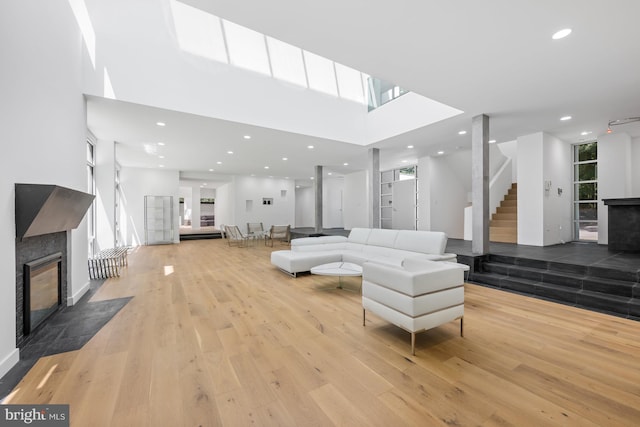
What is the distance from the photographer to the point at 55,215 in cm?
312

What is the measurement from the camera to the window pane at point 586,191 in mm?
7090

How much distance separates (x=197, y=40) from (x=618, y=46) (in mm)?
6350

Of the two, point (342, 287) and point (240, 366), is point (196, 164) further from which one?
point (240, 366)

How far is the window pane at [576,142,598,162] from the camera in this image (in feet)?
24.0

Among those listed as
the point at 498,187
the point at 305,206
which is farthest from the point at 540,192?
the point at 305,206

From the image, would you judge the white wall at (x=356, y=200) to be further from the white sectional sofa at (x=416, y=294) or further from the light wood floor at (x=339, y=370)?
the white sectional sofa at (x=416, y=294)

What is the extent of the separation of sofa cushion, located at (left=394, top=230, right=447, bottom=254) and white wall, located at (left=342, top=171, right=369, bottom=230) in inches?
260

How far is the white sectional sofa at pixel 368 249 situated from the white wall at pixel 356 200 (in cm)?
574

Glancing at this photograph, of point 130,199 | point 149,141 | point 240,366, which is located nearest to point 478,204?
point 240,366

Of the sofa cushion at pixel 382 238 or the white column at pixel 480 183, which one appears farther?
the sofa cushion at pixel 382 238

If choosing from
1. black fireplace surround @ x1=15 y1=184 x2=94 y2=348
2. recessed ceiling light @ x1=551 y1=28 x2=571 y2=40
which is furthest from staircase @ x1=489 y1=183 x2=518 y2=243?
black fireplace surround @ x1=15 y1=184 x2=94 y2=348

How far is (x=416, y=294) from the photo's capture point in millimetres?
2516

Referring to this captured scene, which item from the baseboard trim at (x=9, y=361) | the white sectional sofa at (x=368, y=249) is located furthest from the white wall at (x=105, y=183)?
the baseboard trim at (x=9, y=361)

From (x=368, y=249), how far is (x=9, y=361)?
217 inches
